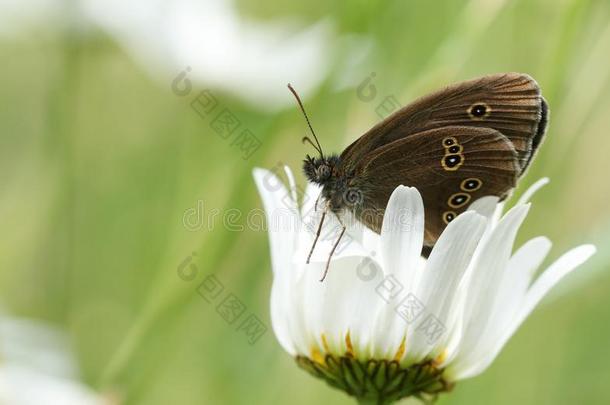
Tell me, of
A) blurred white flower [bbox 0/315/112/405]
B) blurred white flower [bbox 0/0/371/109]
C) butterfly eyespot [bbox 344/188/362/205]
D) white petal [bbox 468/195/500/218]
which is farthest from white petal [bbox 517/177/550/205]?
blurred white flower [bbox 0/315/112/405]

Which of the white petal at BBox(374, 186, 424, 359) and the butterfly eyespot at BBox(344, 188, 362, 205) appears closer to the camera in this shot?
the white petal at BBox(374, 186, 424, 359)

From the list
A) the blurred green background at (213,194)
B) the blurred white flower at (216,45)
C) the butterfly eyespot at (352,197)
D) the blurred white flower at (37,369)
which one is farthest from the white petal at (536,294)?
the blurred white flower at (216,45)

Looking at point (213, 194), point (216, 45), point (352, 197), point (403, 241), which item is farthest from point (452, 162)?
point (216, 45)

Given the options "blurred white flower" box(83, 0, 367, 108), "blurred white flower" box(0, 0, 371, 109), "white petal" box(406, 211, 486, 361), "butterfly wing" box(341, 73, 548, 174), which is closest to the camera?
"white petal" box(406, 211, 486, 361)

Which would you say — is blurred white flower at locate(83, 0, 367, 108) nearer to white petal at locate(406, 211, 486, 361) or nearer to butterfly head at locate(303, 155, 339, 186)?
butterfly head at locate(303, 155, 339, 186)

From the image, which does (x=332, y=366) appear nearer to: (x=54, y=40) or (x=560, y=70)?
(x=560, y=70)


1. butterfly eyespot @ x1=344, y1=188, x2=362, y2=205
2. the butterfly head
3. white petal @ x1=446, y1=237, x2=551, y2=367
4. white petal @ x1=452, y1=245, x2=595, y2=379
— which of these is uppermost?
the butterfly head

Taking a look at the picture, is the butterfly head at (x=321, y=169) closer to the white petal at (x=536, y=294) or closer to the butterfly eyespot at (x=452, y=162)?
the butterfly eyespot at (x=452, y=162)
